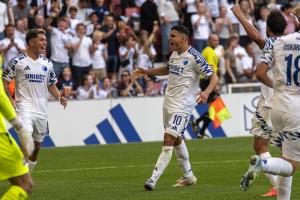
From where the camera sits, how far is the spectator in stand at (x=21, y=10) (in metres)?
27.4

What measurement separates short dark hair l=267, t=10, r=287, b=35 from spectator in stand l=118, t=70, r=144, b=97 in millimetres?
15140

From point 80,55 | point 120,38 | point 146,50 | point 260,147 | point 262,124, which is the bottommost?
point 146,50

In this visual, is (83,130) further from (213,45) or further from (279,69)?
(279,69)

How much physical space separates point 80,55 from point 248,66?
5.73 m

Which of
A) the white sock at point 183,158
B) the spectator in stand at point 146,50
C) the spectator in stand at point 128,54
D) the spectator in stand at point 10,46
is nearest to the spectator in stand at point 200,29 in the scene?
the spectator in stand at point 146,50

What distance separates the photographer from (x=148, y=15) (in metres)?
29.8

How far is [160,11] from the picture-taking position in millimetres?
29672

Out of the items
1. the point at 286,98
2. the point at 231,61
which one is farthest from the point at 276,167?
the point at 231,61

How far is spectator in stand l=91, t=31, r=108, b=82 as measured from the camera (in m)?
27.5

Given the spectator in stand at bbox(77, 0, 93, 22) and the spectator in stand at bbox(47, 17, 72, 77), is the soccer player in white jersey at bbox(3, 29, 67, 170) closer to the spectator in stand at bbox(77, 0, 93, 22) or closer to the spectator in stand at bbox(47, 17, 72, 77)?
the spectator in stand at bbox(47, 17, 72, 77)

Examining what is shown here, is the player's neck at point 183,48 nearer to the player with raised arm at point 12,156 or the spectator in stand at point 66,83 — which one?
the player with raised arm at point 12,156

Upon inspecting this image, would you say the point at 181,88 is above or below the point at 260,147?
above

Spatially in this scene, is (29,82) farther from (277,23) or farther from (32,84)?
(277,23)

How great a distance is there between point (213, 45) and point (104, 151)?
5.80m
